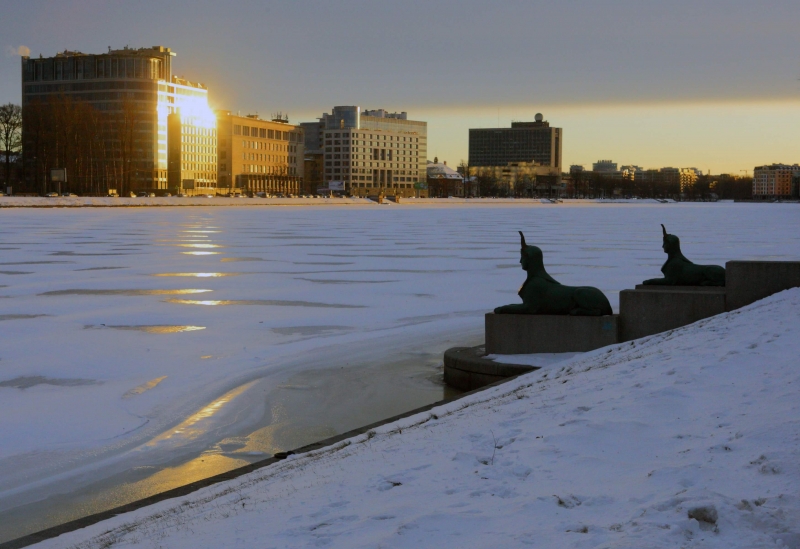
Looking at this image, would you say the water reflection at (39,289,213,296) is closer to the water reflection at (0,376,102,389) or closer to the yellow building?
the water reflection at (0,376,102,389)

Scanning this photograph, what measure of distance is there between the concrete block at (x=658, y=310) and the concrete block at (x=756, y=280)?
343mm

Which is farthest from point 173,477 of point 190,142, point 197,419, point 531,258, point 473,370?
point 190,142

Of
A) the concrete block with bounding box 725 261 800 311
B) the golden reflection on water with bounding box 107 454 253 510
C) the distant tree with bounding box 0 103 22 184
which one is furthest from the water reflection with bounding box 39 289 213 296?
the distant tree with bounding box 0 103 22 184

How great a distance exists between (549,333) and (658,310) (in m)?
1.36

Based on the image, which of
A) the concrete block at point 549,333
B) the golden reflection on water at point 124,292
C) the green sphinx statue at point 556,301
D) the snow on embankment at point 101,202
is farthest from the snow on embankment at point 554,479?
the snow on embankment at point 101,202

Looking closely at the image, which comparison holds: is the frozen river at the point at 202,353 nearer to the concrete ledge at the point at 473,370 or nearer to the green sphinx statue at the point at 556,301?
the concrete ledge at the point at 473,370

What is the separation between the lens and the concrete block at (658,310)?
1084 centimetres

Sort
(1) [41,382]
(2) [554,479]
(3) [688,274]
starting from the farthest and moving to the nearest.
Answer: (3) [688,274]
(1) [41,382]
(2) [554,479]

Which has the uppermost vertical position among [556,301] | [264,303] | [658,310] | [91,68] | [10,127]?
[91,68]

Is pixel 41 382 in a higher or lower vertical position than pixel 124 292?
lower

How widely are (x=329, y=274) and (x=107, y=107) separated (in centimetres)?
16646

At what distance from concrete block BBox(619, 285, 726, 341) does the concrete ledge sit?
1.65 metres

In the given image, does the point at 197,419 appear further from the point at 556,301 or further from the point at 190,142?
the point at 190,142

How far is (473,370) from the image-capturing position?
10.2m
